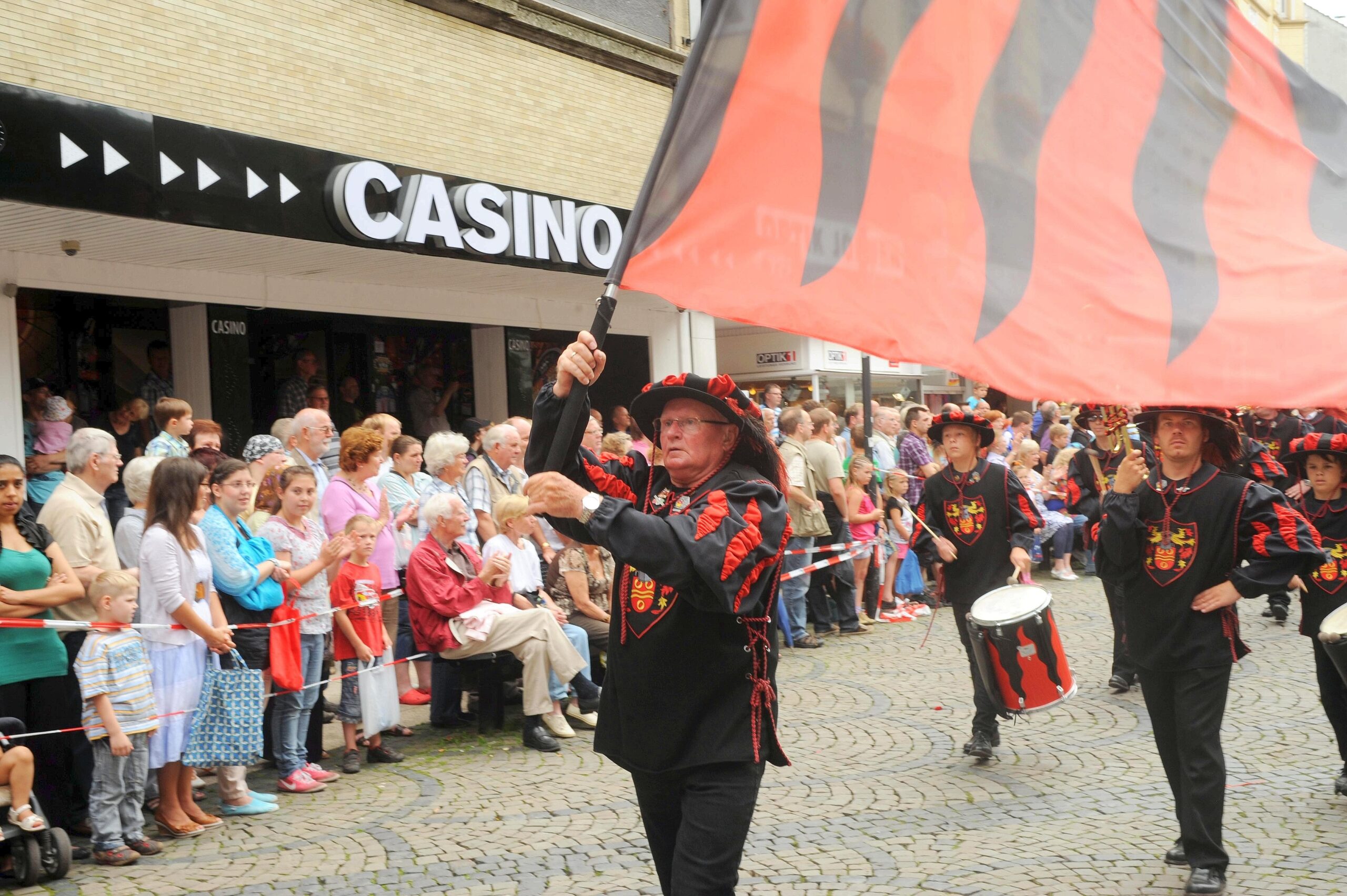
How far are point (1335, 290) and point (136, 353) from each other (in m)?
11.4

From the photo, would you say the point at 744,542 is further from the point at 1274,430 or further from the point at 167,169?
the point at 1274,430

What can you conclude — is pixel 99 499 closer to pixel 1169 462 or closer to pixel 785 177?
pixel 785 177

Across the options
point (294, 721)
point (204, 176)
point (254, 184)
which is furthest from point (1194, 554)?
point (254, 184)

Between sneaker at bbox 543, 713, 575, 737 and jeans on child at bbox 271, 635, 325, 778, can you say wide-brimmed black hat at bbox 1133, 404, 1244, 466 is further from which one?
jeans on child at bbox 271, 635, 325, 778

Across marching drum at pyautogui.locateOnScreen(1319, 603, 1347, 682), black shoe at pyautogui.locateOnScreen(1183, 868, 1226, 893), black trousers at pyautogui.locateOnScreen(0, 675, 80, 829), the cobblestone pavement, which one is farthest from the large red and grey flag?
black trousers at pyautogui.locateOnScreen(0, 675, 80, 829)

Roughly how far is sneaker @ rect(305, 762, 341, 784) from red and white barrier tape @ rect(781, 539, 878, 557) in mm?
5056

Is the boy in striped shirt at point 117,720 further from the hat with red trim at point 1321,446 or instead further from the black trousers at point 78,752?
the hat with red trim at point 1321,446

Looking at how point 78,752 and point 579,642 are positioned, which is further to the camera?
point 579,642

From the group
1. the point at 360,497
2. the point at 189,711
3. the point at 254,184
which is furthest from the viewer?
the point at 254,184

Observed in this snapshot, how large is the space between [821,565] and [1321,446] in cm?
508

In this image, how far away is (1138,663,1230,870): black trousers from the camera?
16.5 feet

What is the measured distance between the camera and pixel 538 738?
770cm

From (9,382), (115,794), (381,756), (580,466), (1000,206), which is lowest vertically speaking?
(381,756)

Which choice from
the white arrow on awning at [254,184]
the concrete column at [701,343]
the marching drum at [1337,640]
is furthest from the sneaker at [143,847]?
the concrete column at [701,343]
